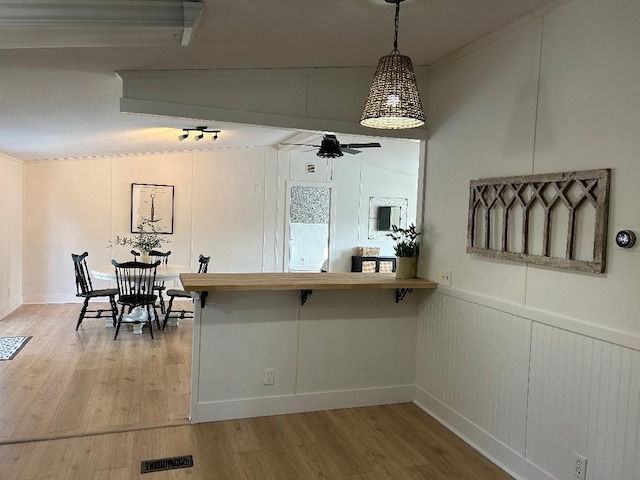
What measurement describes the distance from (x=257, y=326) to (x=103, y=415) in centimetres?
121

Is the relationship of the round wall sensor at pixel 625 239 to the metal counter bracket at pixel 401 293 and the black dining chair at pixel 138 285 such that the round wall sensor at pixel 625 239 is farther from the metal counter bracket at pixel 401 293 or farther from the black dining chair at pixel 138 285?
the black dining chair at pixel 138 285

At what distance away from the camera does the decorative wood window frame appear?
227 centimetres

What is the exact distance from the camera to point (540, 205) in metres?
2.65

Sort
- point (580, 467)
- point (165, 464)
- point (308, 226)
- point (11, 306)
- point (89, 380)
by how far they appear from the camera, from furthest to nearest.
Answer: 1. point (308, 226)
2. point (11, 306)
3. point (89, 380)
4. point (165, 464)
5. point (580, 467)

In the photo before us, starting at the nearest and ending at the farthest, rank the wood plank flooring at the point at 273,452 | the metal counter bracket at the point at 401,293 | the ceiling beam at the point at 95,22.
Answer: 1. the ceiling beam at the point at 95,22
2. the wood plank flooring at the point at 273,452
3. the metal counter bracket at the point at 401,293

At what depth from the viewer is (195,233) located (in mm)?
7863

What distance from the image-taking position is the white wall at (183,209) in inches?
286

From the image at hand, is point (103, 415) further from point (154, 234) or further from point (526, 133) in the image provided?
point (154, 234)

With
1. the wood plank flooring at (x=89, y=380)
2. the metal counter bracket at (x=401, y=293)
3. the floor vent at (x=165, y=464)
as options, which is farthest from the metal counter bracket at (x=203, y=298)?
the metal counter bracket at (x=401, y=293)

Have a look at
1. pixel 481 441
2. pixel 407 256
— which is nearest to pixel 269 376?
pixel 407 256

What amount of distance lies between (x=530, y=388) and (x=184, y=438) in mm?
2107

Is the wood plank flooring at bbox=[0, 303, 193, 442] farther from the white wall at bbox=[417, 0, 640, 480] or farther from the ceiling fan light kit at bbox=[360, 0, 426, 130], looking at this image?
the ceiling fan light kit at bbox=[360, 0, 426, 130]

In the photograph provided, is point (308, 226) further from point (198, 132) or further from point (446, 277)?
point (446, 277)

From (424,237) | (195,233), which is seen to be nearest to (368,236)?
(195,233)
